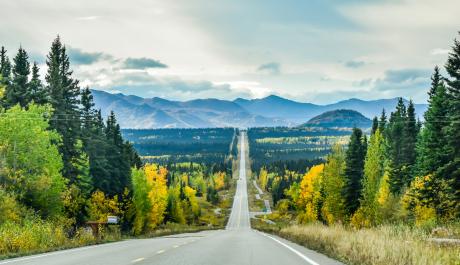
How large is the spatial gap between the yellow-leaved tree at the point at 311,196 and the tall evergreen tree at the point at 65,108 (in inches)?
1845

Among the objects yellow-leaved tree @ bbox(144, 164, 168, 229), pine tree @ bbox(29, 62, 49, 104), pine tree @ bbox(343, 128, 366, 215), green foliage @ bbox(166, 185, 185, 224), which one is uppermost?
pine tree @ bbox(29, 62, 49, 104)

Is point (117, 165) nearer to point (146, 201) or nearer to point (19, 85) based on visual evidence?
point (146, 201)

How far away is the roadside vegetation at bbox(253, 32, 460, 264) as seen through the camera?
1694 centimetres

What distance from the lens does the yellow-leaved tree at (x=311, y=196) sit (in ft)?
314

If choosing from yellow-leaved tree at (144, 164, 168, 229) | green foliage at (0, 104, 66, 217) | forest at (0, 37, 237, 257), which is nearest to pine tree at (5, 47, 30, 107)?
forest at (0, 37, 237, 257)

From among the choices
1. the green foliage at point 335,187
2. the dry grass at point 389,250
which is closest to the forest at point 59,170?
the dry grass at point 389,250

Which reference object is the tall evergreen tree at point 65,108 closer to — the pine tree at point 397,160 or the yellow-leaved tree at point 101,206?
the yellow-leaved tree at point 101,206

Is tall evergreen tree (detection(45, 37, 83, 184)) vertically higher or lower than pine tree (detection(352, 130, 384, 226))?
higher

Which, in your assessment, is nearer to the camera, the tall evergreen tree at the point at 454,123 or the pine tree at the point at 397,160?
the tall evergreen tree at the point at 454,123

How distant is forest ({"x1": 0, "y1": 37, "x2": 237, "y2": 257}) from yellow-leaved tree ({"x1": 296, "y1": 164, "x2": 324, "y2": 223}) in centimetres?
2622

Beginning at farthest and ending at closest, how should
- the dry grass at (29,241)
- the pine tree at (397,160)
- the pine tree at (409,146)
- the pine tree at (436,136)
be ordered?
the pine tree at (397,160), the pine tree at (409,146), the pine tree at (436,136), the dry grass at (29,241)

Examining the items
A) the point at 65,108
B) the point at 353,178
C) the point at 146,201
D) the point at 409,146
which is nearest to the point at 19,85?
the point at 65,108

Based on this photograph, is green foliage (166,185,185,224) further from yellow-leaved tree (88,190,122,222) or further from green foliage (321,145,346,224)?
yellow-leaved tree (88,190,122,222)

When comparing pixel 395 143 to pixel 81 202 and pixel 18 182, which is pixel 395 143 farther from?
pixel 18 182
